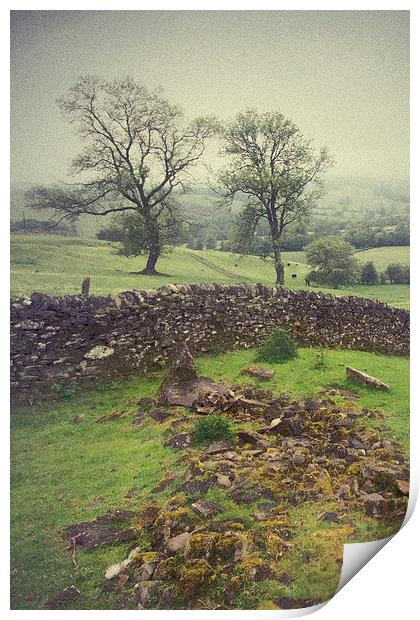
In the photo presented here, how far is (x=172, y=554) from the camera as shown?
5078mm

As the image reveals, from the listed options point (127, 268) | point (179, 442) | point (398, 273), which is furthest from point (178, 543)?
point (398, 273)

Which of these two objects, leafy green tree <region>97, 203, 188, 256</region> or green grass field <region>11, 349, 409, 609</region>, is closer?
green grass field <region>11, 349, 409, 609</region>

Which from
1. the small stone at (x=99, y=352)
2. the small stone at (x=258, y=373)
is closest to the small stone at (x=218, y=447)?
the small stone at (x=258, y=373)

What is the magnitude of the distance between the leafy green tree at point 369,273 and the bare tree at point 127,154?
189 cm

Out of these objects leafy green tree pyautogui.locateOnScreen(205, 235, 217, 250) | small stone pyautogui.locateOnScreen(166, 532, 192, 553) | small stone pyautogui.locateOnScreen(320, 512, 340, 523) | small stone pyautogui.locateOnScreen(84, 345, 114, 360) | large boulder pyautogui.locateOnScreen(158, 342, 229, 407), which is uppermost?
leafy green tree pyautogui.locateOnScreen(205, 235, 217, 250)

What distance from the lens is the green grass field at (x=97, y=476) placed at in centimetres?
517

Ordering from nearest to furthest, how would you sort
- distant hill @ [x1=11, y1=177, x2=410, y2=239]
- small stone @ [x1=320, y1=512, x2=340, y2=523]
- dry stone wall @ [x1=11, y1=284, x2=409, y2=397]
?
small stone @ [x1=320, y1=512, x2=340, y2=523] < dry stone wall @ [x1=11, y1=284, x2=409, y2=397] < distant hill @ [x1=11, y1=177, x2=410, y2=239]

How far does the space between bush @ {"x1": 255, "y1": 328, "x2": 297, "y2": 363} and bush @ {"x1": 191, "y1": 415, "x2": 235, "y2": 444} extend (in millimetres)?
747

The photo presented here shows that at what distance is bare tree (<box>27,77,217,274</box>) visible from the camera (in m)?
5.71

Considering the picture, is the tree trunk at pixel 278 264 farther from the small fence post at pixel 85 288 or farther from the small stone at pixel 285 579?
the small stone at pixel 285 579

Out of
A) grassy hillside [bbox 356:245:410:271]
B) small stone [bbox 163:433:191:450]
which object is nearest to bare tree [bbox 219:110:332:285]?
grassy hillside [bbox 356:245:410:271]

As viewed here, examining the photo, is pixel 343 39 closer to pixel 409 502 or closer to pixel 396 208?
pixel 396 208

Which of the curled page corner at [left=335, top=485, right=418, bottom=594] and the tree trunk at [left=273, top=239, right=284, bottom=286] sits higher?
the tree trunk at [left=273, top=239, right=284, bottom=286]

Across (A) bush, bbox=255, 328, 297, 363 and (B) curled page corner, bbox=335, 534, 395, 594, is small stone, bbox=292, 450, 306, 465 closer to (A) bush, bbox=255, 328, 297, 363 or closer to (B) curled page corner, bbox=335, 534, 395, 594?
(B) curled page corner, bbox=335, 534, 395, 594
